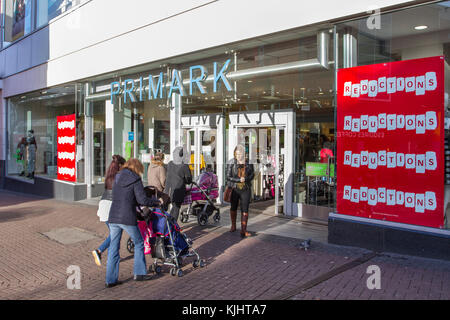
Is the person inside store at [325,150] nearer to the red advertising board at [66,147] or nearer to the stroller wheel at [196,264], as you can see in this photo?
the stroller wheel at [196,264]

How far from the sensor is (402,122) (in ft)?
22.8

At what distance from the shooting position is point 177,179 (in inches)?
342

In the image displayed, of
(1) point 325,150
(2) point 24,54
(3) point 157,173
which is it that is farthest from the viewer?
(2) point 24,54

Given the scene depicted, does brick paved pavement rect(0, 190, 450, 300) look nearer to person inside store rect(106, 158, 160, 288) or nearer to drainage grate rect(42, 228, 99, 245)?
drainage grate rect(42, 228, 99, 245)

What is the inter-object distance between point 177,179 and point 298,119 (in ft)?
11.8

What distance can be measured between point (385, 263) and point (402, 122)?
7.65 ft

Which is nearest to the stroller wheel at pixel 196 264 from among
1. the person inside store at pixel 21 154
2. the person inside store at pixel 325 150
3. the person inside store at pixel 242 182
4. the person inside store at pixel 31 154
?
the person inside store at pixel 242 182

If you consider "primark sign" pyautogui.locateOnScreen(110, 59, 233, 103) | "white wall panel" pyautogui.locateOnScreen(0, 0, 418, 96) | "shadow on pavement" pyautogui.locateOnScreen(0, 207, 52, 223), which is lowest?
"shadow on pavement" pyautogui.locateOnScreen(0, 207, 52, 223)

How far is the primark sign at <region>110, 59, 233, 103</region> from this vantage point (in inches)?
413

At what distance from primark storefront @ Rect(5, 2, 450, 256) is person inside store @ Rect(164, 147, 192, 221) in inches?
104

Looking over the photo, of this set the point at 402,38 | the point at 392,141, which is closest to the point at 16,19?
the point at 402,38

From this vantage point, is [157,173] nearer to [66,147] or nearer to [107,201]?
[107,201]

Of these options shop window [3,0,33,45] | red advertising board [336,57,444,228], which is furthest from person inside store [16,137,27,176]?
red advertising board [336,57,444,228]

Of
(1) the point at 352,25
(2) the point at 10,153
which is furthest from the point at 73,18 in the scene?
(1) the point at 352,25
